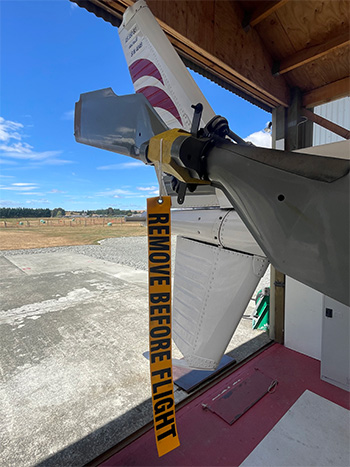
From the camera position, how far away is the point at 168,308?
3.33 ft

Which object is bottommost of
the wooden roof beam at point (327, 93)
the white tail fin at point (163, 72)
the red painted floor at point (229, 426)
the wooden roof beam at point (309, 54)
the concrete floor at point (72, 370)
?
the concrete floor at point (72, 370)

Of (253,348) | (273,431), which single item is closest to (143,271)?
(253,348)

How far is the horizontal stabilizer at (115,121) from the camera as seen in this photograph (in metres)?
1.17

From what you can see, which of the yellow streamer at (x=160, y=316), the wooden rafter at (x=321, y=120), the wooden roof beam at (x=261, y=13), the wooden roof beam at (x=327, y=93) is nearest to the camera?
the yellow streamer at (x=160, y=316)

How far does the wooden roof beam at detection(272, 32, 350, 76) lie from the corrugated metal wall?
1.54 metres

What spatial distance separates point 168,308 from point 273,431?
207cm

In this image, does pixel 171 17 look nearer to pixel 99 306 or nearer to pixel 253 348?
pixel 253 348

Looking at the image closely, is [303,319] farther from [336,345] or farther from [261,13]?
[261,13]

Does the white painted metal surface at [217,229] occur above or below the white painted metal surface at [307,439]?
above

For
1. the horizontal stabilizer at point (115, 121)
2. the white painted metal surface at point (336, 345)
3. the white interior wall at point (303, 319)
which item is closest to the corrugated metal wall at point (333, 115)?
the white interior wall at point (303, 319)

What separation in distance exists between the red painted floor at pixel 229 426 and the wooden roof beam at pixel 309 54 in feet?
12.3

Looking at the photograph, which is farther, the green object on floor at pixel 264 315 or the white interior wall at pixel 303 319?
the green object on floor at pixel 264 315

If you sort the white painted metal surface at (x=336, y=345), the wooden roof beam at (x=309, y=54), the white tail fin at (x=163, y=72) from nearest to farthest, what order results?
the white tail fin at (x=163, y=72), the wooden roof beam at (x=309, y=54), the white painted metal surface at (x=336, y=345)

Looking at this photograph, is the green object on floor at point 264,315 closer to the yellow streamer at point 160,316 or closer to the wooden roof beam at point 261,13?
the yellow streamer at point 160,316
